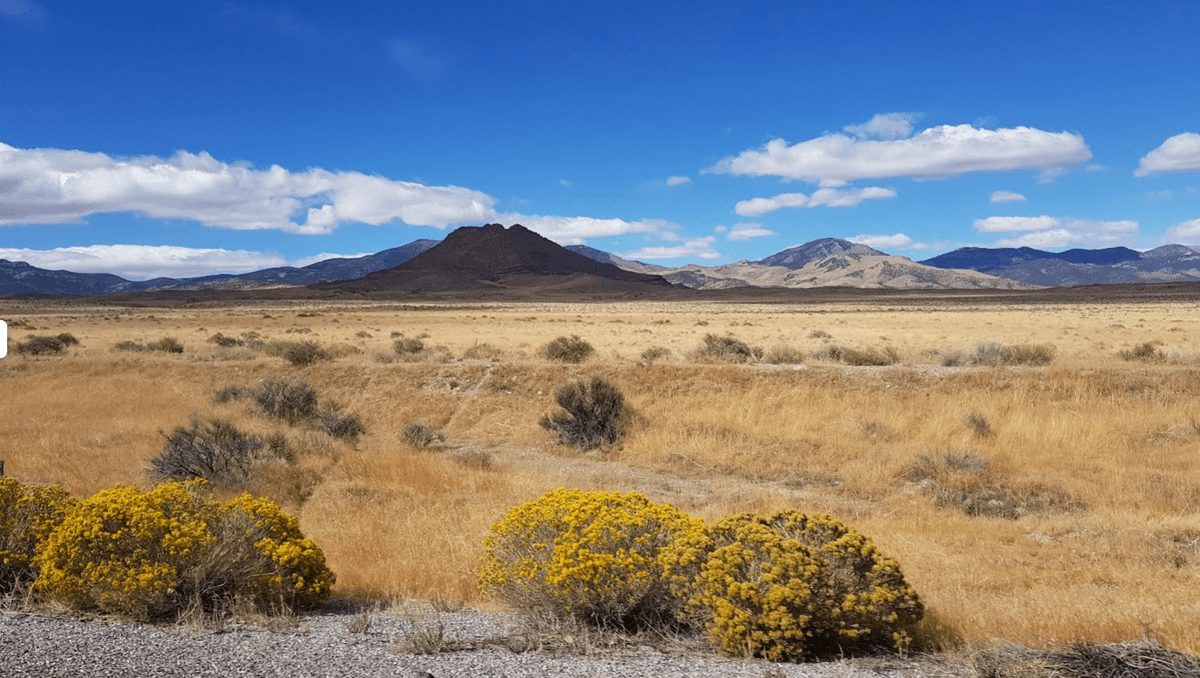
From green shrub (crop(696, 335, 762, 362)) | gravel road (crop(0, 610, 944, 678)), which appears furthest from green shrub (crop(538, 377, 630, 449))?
gravel road (crop(0, 610, 944, 678))

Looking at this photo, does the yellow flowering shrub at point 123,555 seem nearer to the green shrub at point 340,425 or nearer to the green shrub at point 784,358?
the green shrub at point 340,425

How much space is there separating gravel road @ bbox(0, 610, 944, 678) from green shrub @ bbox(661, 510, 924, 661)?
22 cm

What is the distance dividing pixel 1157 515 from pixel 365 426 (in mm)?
15602

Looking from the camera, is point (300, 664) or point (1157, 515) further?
point (1157, 515)

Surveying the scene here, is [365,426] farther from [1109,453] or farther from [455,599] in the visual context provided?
[1109,453]

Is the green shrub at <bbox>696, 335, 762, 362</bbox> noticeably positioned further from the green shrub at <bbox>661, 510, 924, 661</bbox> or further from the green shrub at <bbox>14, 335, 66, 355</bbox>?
the green shrub at <bbox>14, 335, 66, 355</bbox>

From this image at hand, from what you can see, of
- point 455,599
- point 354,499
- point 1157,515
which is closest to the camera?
point 455,599

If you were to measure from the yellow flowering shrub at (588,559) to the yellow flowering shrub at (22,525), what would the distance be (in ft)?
11.7

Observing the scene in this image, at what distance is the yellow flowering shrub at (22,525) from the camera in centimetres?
621

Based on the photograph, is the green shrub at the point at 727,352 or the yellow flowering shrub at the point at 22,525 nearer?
the yellow flowering shrub at the point at 22,525

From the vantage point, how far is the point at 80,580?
5.59 meters

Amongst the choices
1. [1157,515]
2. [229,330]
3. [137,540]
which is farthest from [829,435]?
[229,330]

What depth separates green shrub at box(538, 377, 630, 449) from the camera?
16875mm

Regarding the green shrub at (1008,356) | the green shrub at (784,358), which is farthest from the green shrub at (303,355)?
the green shrub at (1008,356)
